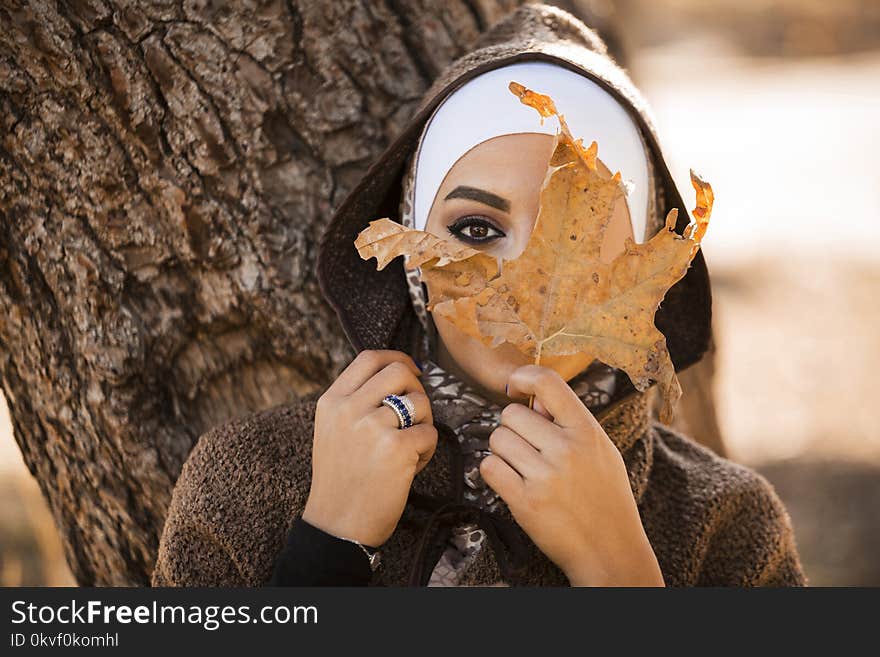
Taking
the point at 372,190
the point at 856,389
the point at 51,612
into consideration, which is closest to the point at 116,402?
the point at 51,612

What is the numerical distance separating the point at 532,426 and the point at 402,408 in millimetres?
221

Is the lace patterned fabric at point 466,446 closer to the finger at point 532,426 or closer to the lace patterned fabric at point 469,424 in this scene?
the lace patterned fabric at point 469,424

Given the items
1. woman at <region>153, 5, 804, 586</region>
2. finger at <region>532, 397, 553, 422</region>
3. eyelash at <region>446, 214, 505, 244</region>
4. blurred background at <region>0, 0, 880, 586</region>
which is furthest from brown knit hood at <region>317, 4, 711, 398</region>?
blurred background at <region>0, 0, 880, 586</region>

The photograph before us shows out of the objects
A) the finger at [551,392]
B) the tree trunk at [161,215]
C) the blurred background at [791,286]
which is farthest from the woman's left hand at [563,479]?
the blurred background at [791,286]

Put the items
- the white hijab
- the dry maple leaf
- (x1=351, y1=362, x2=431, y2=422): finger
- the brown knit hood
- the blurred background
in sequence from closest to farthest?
1. the dry maple leaf
2. (x1=351, y1=362, x2=431, y2=422): finger
3. the white hijab
4. the brown knit hood
5. the blurred background

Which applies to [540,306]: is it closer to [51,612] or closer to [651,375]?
[651,375]

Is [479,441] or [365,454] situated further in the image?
[479,441]

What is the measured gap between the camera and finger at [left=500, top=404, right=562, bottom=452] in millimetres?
1393

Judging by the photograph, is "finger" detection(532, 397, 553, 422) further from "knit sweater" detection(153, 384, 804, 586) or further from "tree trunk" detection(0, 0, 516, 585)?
"tree trunk" detection(0, 0, 516, 585)

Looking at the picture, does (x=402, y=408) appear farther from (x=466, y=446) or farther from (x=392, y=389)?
(x=466, y=446)

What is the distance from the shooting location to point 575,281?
1.40m

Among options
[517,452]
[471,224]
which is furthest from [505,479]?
[471,224]

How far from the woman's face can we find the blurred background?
1.17 m

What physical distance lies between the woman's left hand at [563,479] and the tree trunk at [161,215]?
2.40ft
